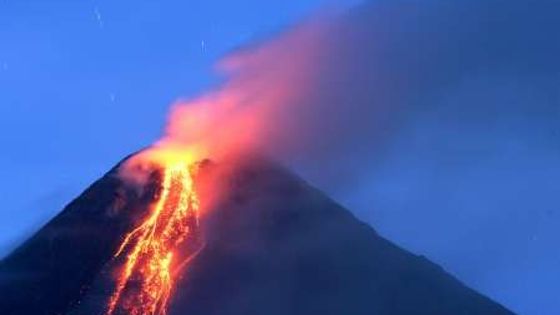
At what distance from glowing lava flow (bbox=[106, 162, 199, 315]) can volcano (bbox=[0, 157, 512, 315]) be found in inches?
14.1

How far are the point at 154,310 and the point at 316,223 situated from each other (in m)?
16.3

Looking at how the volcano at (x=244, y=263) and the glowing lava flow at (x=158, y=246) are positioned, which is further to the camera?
the volcano at (x=244, y=263)

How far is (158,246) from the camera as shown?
61250 millimetres

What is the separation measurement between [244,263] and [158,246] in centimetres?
423

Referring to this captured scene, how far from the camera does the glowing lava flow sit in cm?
5553

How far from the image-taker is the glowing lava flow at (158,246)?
182ft

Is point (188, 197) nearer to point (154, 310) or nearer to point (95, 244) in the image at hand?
point (95, 244)

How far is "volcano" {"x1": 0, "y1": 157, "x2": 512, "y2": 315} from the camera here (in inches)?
2272

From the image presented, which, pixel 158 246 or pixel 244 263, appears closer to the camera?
pixel 158 246

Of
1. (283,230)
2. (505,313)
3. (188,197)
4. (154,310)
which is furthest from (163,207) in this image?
(505,313)

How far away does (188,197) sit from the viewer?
221 ft

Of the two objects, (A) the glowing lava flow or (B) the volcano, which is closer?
(A) the glowing lava flow

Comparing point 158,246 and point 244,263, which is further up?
point 244,263

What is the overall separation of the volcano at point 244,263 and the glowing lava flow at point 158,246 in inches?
14.1
